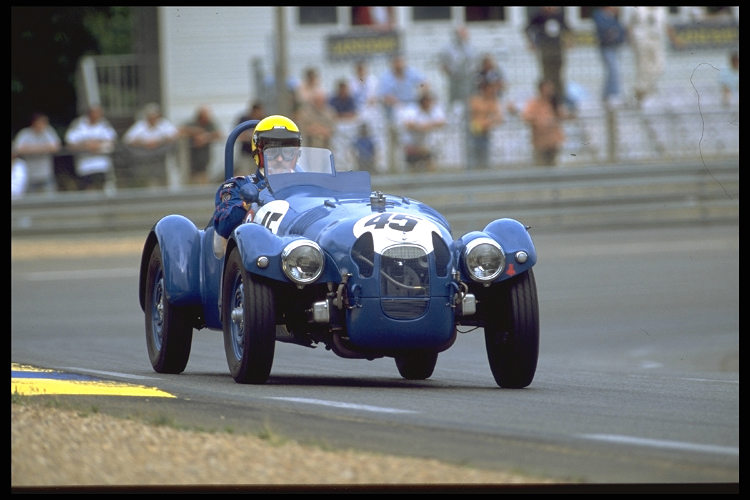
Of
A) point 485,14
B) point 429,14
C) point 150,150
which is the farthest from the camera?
point 429,14

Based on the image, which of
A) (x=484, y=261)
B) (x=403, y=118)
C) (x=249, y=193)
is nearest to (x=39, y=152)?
(x=403, y=118)

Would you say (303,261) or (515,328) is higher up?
(303,261)

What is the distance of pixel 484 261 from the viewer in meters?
8.34

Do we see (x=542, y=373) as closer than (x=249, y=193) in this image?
No

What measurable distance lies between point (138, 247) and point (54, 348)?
9.87 metres

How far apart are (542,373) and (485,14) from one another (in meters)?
20.1

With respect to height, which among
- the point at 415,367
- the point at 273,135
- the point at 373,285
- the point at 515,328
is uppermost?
the point at 273,135

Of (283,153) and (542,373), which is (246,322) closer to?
(283,153)

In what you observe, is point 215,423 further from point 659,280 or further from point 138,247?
point 138,247

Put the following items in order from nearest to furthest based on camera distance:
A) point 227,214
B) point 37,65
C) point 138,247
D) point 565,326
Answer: point 227,214, point 37,65, point 565,326, point 138,247

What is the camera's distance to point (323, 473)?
5.81m

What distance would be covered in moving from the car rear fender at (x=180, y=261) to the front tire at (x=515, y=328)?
6.49ft

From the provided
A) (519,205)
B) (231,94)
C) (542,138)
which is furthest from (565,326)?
(231,94)

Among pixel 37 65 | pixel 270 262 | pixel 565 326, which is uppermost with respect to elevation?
pixel 37 65
